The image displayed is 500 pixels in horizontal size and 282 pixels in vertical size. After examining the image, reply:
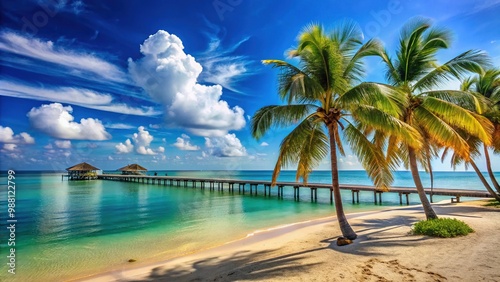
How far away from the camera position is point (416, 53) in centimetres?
877

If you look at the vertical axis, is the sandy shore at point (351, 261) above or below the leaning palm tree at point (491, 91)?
below

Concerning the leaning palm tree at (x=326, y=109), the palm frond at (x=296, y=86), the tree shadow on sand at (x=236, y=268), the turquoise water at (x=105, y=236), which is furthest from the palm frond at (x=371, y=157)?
the turquoise water at (x=105, y=236)

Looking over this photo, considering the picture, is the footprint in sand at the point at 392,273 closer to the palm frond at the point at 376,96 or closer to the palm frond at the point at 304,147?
the palm frond at the point at 304,147

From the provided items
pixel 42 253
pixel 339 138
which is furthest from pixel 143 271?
pixel 339 138

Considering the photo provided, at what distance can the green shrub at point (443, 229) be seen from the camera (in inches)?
302

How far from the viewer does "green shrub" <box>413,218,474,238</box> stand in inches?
302

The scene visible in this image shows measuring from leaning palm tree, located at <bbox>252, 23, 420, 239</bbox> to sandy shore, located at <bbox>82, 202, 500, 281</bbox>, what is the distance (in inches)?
58.6

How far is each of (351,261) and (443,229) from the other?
3799 mm

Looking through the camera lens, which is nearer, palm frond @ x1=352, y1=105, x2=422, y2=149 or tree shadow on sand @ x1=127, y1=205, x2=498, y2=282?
tree shadow on sand @ x1=127, y1=205, x2=498, y2=282

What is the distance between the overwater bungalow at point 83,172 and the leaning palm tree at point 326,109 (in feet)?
231

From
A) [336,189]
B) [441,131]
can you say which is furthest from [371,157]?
[441,131]

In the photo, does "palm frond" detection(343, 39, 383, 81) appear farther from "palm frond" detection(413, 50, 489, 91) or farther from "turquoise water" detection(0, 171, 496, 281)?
"turquoise water" detection(0, 171, 496, 281)

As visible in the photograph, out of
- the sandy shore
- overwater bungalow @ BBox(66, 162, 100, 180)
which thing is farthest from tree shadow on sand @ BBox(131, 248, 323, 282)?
overwater bungalow @ BBox(66, 162, 100, 180)

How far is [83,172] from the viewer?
220 ft
